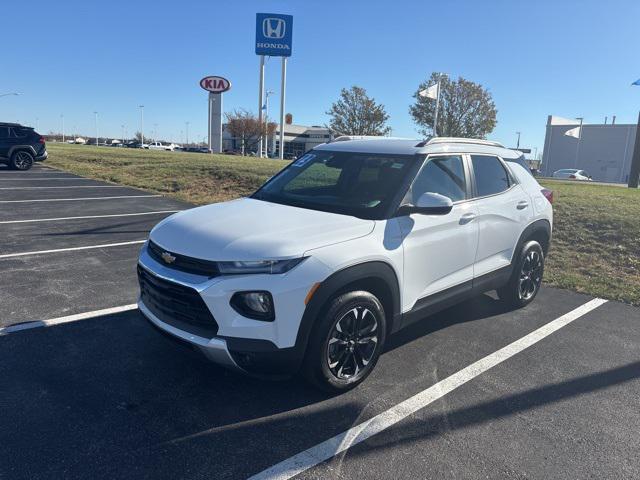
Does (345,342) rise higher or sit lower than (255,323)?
lower

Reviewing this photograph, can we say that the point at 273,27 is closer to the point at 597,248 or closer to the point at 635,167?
the point at 635,167

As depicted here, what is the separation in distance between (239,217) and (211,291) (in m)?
0.87

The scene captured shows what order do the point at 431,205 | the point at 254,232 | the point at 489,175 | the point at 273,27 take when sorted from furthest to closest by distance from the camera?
the point at 273,27 < the point at 489,175 < the point at 431,205 < the point at 254,232

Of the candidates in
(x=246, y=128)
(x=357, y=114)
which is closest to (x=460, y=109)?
(x=357, y=114)

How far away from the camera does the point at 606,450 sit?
2.96 meters

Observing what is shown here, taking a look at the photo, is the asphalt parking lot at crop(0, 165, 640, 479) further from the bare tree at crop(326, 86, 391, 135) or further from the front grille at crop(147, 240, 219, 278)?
the bare tree at crop(326, 86, 391, 135)

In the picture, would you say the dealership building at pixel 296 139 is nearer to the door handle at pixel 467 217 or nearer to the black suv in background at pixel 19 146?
the black suv in background at pixel 19 146

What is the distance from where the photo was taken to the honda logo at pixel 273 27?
4153 centimetres

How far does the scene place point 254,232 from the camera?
331cm

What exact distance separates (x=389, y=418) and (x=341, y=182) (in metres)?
2.05

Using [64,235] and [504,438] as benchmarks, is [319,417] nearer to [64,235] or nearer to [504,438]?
[504,438]

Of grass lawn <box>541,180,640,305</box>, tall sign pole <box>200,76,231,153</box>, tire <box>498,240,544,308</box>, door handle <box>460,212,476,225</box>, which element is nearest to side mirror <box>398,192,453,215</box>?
door handle <box>460,212,476,225</box>

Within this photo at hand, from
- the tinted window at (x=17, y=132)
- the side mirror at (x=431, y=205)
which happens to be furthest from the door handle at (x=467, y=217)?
the tinted window at (x=17, y=132)

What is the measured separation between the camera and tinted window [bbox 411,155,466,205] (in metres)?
4.03
